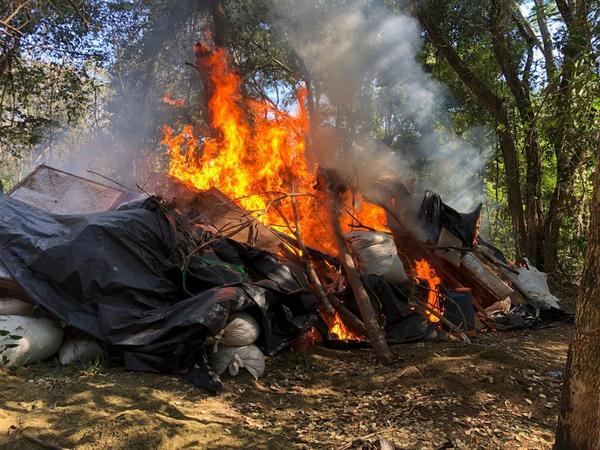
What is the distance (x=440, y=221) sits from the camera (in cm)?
663

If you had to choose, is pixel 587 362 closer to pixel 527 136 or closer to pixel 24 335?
pixel 24 335

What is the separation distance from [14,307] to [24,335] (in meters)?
0.34

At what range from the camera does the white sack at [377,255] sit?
546 cm

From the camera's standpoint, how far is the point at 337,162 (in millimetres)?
8039

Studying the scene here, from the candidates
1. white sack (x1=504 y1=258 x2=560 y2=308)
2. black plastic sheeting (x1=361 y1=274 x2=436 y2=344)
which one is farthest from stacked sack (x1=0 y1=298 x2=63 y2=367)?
white sack (x1=504 y1=258 x2=560 y2=308)

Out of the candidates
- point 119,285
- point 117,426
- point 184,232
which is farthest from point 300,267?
point 117,426

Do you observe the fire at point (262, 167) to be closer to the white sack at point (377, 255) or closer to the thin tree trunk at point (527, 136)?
the white sack at point (377, 255)

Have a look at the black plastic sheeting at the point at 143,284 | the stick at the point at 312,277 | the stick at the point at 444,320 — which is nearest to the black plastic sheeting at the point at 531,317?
the stick at the point at 444,320

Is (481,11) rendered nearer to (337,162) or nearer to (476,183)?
(337,162)

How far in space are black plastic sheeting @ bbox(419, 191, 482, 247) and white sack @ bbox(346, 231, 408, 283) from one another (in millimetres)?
1004

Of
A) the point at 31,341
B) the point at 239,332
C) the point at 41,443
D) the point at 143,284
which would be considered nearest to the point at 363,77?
the point at 143,284

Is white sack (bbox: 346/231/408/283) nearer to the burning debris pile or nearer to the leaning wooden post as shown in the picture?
the burning debris pile

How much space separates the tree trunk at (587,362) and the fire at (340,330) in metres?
2.81

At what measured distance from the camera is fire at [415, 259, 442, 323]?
5.62 meters
